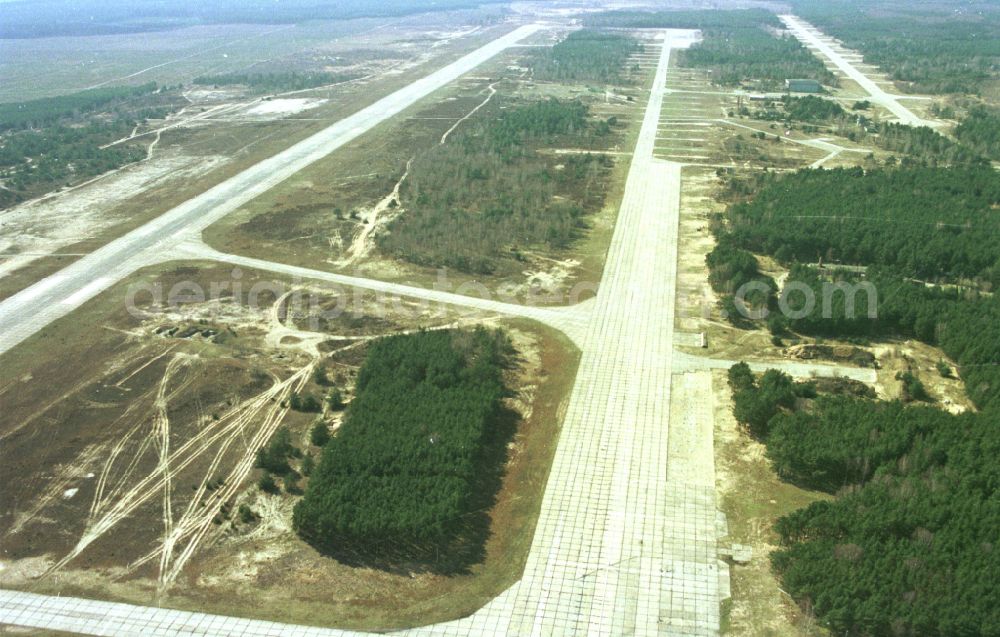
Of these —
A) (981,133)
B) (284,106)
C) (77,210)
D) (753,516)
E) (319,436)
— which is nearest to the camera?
(753,516)

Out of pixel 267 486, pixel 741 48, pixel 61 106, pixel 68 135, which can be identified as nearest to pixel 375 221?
pixel 267 486

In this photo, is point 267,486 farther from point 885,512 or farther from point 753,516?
point 885,512

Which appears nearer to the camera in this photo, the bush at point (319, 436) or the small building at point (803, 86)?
the bush at point (319, 436)

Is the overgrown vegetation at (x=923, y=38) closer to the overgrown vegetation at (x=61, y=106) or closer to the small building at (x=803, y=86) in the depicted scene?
the small building at (x=803, y=86)

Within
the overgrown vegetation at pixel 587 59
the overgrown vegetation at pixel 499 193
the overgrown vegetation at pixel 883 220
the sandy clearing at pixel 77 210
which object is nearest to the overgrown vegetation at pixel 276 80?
the overgrown vegetation at pixel 587 59

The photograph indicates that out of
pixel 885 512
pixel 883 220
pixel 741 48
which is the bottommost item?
pixel 885 512
